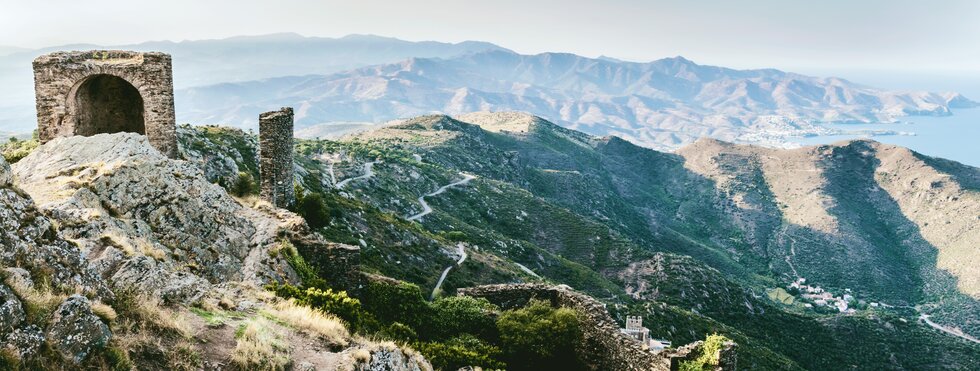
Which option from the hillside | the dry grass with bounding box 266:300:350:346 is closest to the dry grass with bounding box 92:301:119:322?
the dry grass with bounding box 266:300:350:346

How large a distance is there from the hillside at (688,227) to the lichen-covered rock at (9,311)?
51.6 feet

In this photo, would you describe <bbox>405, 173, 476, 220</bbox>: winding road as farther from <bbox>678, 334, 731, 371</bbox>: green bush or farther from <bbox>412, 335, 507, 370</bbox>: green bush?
<bbox>678, 334, 731, 371</bbox>: green bush

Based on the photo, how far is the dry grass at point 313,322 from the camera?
9633 millimetres

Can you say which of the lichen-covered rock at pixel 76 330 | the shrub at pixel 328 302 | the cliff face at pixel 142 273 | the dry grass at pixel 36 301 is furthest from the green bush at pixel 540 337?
the dry grass at pixel 36 301

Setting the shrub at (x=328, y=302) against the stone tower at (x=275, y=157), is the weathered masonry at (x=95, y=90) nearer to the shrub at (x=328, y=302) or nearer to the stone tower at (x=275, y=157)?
the stone tower at (x=275, y=157)

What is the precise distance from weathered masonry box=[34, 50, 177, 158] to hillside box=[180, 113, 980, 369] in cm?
331

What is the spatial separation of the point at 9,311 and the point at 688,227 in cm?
13482

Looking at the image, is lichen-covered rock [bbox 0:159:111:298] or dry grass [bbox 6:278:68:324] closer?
dry grass [bbox 6:278:68:324]

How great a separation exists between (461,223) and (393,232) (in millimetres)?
21472

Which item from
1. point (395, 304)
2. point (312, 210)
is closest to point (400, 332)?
point (395, 304)

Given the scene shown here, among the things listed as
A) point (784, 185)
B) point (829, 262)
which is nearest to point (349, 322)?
point (829, 262)

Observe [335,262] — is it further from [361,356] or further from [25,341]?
[25,341]

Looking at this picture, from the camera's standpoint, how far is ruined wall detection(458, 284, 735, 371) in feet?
48.5

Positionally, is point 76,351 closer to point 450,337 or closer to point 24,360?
point 24,360
